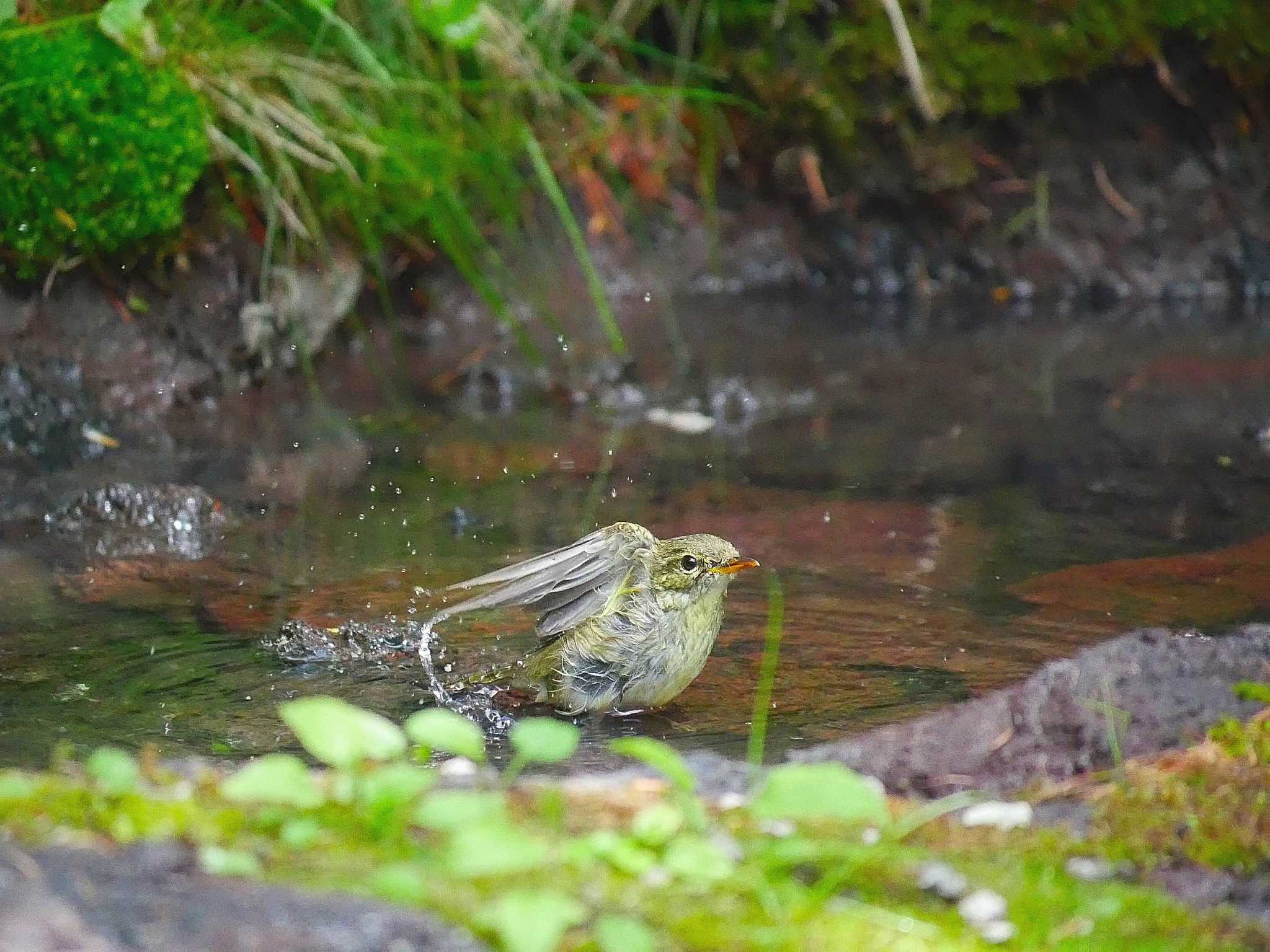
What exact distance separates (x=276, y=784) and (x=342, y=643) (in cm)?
276

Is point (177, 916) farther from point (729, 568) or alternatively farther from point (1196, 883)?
point (729, 568)

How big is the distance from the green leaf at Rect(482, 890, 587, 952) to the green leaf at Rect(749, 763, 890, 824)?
1.38 ft

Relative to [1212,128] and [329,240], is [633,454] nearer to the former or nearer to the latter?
[329,240]

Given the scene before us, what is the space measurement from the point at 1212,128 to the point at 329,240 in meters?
6.46

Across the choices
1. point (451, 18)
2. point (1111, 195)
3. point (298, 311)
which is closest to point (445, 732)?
point (451, 18)

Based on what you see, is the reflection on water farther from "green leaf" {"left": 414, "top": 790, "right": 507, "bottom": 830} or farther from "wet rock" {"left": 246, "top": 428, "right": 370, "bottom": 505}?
"green leaf" {"left": 414, "top": 790, "right": 507, "bottom": 830}

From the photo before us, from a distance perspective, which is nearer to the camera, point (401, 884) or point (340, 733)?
point (401, 884)

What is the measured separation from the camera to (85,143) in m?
6.88

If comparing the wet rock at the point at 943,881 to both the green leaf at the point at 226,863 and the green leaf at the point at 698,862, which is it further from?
the green leaf at the point at 226,863

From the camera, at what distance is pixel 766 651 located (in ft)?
16.7

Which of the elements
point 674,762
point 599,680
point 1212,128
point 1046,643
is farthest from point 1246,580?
point 1212,128

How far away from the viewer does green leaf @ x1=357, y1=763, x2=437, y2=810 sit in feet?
7.51

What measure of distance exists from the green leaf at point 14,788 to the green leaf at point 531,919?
0.78m

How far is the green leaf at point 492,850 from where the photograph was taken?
2008mm
